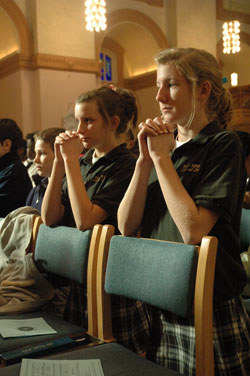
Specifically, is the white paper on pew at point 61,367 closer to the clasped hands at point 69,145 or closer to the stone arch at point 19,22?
the clasped hands at point 69,145

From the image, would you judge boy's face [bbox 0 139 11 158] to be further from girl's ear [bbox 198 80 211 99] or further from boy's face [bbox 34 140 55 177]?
girl's ear [bbox 198 80 211 99]

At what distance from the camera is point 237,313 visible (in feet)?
4.83

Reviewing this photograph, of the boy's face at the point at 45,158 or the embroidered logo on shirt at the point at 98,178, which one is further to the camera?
the boy's face at the point at 45,158

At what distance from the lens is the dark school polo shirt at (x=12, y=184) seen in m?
3.19

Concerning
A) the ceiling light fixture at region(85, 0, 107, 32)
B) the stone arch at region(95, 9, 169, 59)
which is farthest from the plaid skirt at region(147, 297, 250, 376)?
the stone arch at region(95, 9, 169, 59)

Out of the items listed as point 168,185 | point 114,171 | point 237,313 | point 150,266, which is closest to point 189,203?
point 168,185

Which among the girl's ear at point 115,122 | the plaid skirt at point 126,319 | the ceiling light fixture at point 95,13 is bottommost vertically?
the plaid skirt at point 126,319

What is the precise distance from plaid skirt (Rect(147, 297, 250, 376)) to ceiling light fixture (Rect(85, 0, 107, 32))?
661cm

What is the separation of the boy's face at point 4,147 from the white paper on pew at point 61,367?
223 cm

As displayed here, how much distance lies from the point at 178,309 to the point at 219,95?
0.78 meters

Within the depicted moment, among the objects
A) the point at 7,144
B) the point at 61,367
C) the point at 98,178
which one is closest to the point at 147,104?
the point at 7,144

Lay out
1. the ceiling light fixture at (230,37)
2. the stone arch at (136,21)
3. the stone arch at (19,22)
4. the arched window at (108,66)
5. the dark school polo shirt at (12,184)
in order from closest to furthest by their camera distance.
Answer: the dark school polo shirt at (12,184) → the stone arch at (19,22) → the stone arch at (136,21) → the ceiling light fixture at (230,37) → the arched window at (108,66)

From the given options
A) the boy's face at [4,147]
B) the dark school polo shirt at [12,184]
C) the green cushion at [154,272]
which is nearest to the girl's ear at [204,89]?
the green cushion at [154,272]

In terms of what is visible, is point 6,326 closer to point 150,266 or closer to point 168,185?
point 150,266
